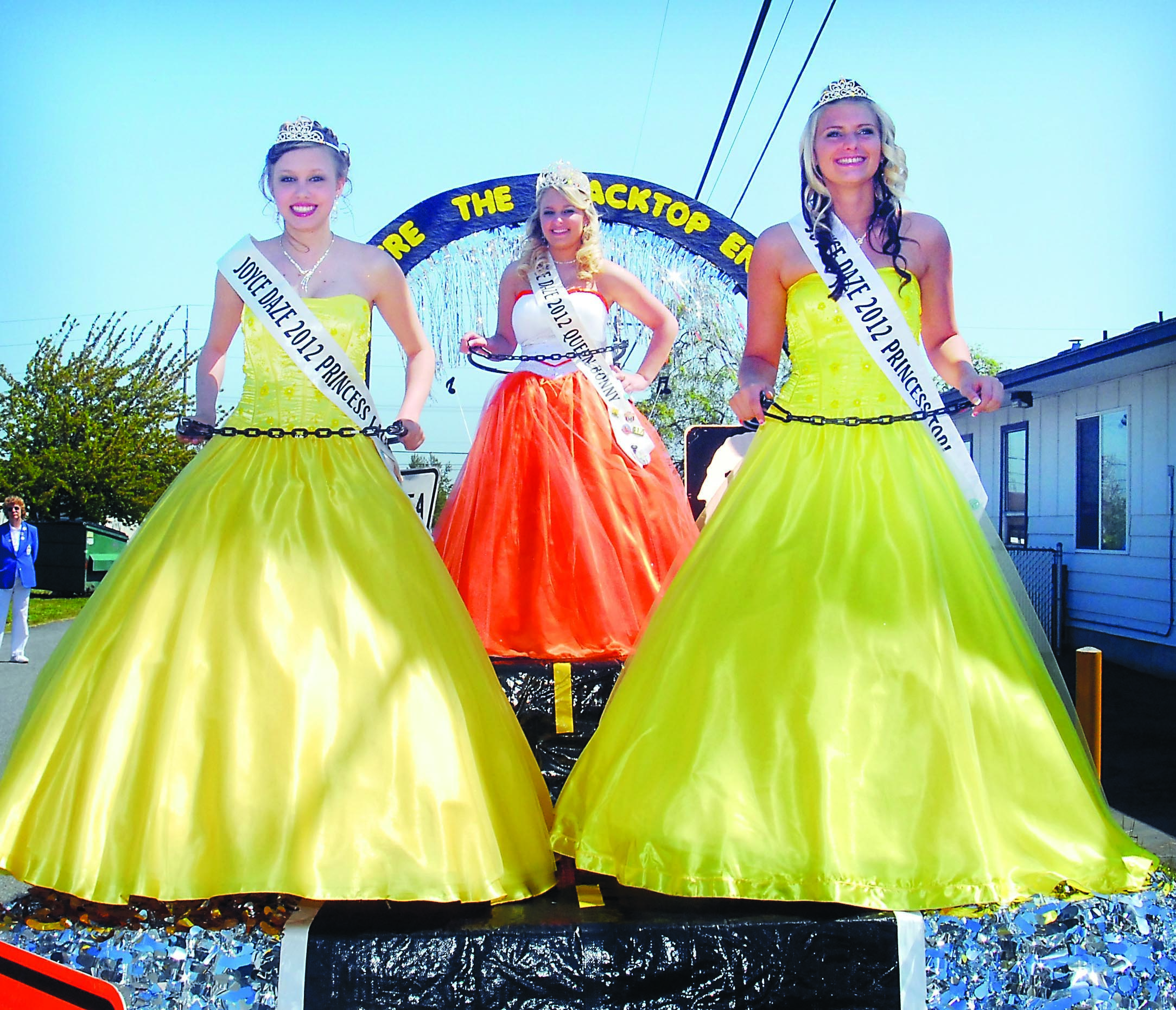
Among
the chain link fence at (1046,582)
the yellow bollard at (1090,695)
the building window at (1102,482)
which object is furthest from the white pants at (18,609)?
the building window at (1102,482)

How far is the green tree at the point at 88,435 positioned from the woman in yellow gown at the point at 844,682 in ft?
50.6

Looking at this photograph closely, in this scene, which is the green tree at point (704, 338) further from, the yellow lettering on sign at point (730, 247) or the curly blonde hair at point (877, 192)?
the curly blonde hair at point (877, 192)

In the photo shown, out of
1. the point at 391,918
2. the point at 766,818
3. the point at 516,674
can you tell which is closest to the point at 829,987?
the point at 766,818

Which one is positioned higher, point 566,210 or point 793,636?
point 566,210

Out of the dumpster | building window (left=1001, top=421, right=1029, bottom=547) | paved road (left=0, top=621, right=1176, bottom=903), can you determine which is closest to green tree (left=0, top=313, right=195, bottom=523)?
the dumpster

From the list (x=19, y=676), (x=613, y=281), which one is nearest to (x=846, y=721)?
(x=613, y=281)

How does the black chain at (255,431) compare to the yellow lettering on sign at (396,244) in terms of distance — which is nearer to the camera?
the black chain at (255,431)

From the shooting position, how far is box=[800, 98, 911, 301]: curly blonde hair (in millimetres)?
2506

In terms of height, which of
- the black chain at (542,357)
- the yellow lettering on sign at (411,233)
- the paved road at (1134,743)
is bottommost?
the paved road at (1134,743)

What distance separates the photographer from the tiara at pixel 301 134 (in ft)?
8.55

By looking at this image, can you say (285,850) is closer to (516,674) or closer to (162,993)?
(162,993)

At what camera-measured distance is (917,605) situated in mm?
2143

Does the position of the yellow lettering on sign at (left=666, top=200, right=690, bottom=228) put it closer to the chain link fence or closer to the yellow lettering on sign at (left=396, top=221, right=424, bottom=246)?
the yellow lettering on sign at (left=396, top=221, right=424, bottom=246)

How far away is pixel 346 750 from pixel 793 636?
0.95m
